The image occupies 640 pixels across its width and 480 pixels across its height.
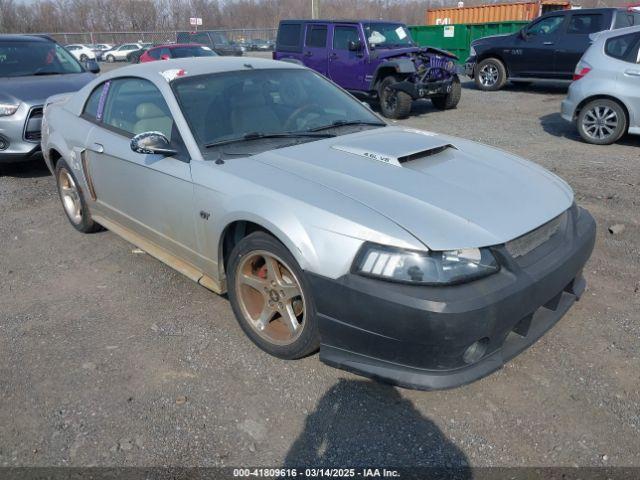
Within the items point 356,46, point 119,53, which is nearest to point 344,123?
point 356,46

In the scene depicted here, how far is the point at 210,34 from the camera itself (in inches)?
930

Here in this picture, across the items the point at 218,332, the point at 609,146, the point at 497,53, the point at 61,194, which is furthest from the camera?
the point at 497,53

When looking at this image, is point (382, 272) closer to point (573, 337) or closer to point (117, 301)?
point (573, 337)

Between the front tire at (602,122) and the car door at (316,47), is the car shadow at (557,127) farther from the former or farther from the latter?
the car door at (316,47)

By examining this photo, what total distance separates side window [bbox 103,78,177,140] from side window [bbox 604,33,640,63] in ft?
21.7

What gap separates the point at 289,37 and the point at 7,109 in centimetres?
724

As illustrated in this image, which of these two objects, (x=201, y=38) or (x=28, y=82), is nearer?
(x=28, y=82)

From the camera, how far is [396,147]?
3.20 meters

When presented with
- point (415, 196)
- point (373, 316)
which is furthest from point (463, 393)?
point (415, 196)

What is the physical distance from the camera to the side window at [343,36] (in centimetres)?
1094

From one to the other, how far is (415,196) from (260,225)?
2.69 ft

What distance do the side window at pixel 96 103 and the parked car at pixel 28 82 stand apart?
2.70 meters

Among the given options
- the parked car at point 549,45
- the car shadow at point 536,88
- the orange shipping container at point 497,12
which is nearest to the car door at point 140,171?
the parked car at point 549,45

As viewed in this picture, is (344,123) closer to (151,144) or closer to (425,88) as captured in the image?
(151,144)
